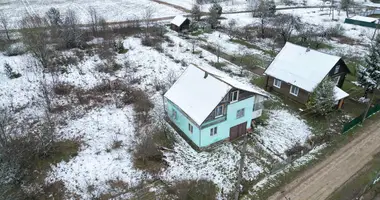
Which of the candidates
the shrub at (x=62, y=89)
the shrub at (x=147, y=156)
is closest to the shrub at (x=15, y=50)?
the shrub at (x=62, y=89)

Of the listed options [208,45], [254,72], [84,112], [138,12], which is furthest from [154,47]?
[138,12]

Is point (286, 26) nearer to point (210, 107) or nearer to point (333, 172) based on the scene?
point (333, 172)

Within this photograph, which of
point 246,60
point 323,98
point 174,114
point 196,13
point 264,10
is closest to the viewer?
point 174,114

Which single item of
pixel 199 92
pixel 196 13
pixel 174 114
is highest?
pixel 196 13

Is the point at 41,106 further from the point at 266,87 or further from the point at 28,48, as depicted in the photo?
the point at 266,87

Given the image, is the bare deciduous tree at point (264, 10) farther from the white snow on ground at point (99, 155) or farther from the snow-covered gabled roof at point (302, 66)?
the white snow on ground at point (99, 155)

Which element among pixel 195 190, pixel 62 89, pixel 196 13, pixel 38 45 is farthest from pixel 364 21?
pixel 38 45
